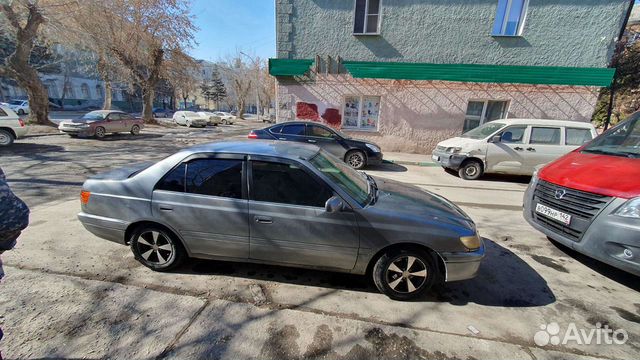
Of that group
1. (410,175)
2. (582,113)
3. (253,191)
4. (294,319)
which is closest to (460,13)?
(582,113)

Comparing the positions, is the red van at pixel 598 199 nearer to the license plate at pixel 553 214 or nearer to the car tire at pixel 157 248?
the license plate at pixel 553 214

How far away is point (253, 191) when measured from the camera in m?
2.60

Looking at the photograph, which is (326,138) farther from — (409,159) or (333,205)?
(333,205)

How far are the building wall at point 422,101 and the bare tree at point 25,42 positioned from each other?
1355cm

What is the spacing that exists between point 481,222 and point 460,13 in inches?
355

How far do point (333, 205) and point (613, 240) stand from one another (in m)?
2.87

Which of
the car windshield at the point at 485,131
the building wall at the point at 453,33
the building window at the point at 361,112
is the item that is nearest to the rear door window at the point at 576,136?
the car windshield at the point at 485,131

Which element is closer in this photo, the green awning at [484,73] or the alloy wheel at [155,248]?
the alloy wheel at [155,248]

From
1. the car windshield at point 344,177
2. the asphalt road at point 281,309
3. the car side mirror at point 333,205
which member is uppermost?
the car windshield at point 344,177

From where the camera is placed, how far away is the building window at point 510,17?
9.62 metres

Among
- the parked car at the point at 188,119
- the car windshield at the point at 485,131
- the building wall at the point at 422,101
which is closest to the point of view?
the car windshield at the point at 485,131

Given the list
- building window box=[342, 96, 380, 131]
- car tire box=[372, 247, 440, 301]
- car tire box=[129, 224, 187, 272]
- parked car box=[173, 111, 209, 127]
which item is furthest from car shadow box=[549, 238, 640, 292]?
parked car box=[173, 111, 209, 127]

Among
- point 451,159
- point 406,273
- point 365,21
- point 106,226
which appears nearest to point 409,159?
point 451,159

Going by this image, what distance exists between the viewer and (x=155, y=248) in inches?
112
